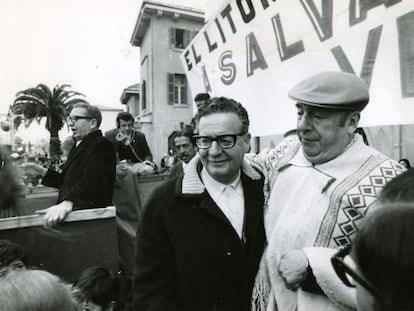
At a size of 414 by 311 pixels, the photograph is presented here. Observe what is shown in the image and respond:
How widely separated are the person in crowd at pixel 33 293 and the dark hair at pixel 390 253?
83cm

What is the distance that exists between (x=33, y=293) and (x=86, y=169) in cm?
214

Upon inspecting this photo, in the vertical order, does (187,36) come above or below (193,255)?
above

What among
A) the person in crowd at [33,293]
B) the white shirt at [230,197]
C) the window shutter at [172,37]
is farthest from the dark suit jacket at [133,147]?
the window shutter at [172,37]

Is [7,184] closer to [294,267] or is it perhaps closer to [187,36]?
[294,267]

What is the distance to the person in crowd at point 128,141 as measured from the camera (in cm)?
493

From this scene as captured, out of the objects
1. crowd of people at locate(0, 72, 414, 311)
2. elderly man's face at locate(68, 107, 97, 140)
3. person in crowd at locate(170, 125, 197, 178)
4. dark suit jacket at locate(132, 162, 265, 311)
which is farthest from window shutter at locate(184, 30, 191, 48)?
dark suit jacket at locate(132, 162, 265, 311)

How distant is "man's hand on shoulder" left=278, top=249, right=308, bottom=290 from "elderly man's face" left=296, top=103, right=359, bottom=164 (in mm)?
426

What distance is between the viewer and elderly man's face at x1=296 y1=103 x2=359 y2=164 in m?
1.56

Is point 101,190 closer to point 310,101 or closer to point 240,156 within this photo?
point 240,156

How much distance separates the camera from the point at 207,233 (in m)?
1.79

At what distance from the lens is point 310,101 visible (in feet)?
5.03

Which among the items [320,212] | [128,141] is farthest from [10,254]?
[128,141]

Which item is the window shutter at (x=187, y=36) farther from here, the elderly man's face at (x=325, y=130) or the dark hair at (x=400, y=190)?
the dark hair at (x=400, y=190)

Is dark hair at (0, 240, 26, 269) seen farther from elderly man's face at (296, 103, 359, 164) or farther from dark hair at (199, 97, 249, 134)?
elderly man's face at (296, 103, 359, 164)
